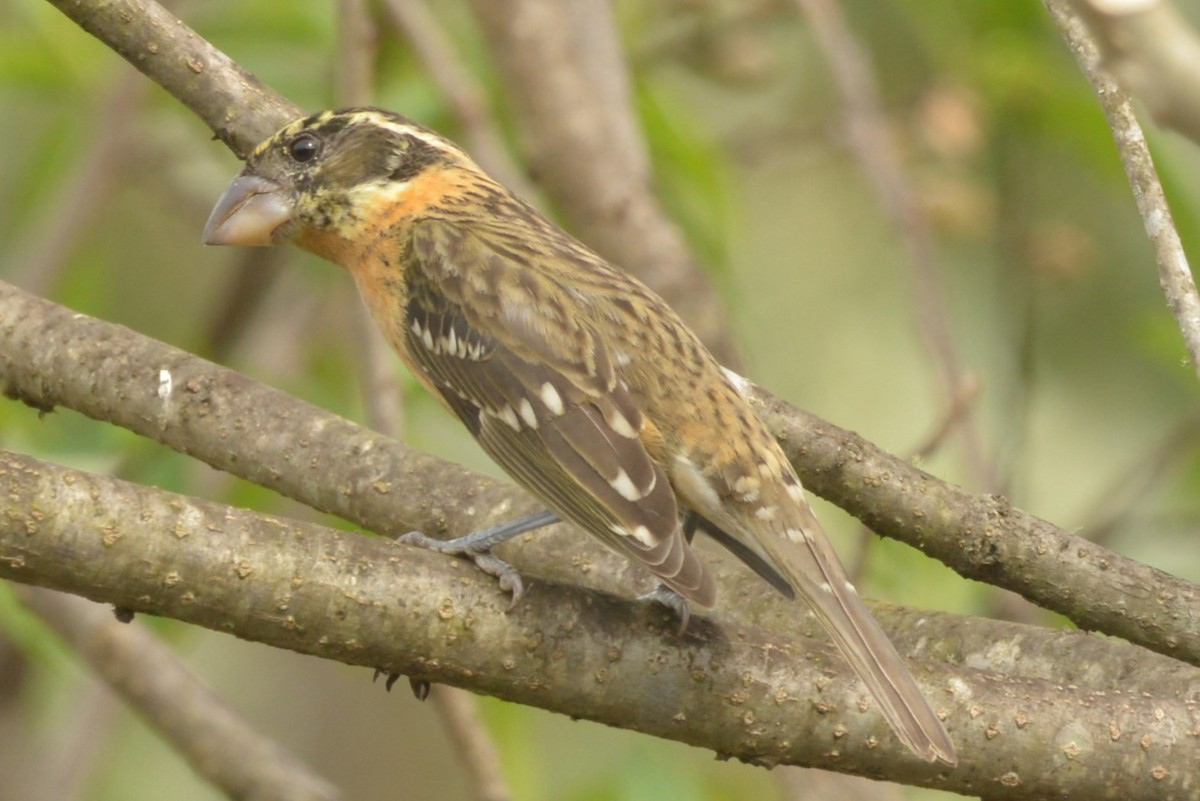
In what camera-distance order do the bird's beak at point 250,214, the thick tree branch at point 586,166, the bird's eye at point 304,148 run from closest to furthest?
the bird's eye at point 304,148, the bird's beak at point 250,214, the thick tree branch at point 586,166

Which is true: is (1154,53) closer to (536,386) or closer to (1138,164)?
(1138,164)

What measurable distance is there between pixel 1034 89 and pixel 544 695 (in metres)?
3.83

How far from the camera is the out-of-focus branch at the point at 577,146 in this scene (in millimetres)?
5445

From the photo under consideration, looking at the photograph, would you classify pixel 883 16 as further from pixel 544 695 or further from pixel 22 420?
pixel 544 695

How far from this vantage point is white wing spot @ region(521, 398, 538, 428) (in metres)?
3.53

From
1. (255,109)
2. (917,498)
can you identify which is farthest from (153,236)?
(917,498)

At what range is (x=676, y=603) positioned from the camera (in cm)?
297

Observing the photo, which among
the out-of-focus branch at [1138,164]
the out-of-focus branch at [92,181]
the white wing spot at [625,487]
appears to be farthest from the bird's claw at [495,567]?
the out-of-focus branch at [92,181]

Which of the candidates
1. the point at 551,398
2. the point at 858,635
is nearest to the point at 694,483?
the point at 551,398

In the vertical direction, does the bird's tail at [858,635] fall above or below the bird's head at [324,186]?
below

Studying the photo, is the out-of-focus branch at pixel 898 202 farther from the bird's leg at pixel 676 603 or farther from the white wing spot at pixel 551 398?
the bird's leg at pixel 676 603

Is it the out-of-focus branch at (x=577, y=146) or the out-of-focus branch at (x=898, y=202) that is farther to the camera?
the out-of-focus branch at (x=577, y=146)

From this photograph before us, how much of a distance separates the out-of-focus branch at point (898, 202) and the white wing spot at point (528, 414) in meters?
1.78

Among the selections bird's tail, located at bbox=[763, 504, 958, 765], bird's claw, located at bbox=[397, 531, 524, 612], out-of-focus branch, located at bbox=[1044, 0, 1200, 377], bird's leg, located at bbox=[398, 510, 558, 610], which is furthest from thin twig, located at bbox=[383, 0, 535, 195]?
out-of-focus branch, located at bbox=[1044, 0, 1200, 377]
